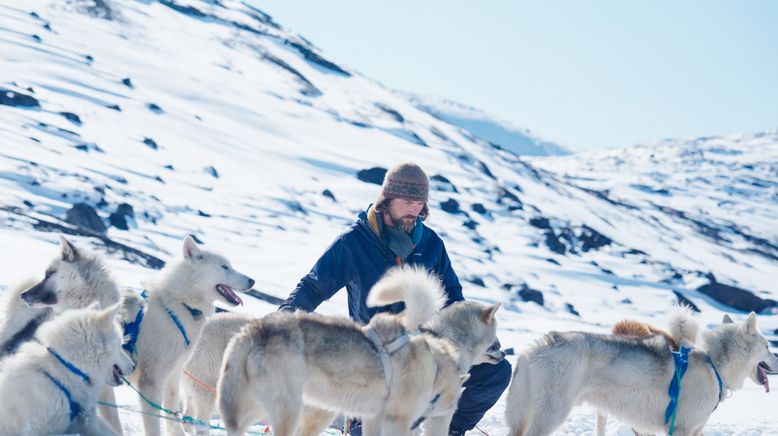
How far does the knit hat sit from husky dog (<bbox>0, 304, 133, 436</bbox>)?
280 centimetres

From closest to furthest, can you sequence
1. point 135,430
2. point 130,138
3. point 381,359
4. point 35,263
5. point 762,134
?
point 381,359
point 135,430
point 35,263
point 130,138
point 762,134

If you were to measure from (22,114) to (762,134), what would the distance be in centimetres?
17567

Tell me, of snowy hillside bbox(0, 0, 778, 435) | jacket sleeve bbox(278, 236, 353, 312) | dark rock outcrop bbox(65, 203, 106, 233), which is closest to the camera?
jacket sleeve bbox(278, 236, 353, 312)

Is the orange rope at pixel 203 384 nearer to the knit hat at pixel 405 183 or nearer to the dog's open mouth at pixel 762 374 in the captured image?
the knit hat at pixel 405 183

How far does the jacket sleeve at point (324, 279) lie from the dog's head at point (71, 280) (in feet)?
5.15

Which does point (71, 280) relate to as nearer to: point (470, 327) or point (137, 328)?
point (137, 328)

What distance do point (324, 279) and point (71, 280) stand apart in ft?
6.86

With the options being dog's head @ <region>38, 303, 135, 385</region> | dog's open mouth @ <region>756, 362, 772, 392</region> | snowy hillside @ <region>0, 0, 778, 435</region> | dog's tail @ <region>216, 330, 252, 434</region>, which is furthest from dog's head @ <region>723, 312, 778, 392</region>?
dog's head @ <region>38, 303, 135, 385</region>

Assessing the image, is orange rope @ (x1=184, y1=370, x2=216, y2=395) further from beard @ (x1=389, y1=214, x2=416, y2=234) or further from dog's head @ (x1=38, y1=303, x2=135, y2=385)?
beard @ (x1=389, y1=214, x2=416, y2=234)

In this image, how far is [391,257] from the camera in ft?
23.9

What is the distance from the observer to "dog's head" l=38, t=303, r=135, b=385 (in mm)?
5203

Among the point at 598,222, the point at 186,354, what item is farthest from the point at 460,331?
the point at 598,222

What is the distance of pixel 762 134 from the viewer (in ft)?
623

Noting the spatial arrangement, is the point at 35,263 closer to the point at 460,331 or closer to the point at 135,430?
the point at 135,430
